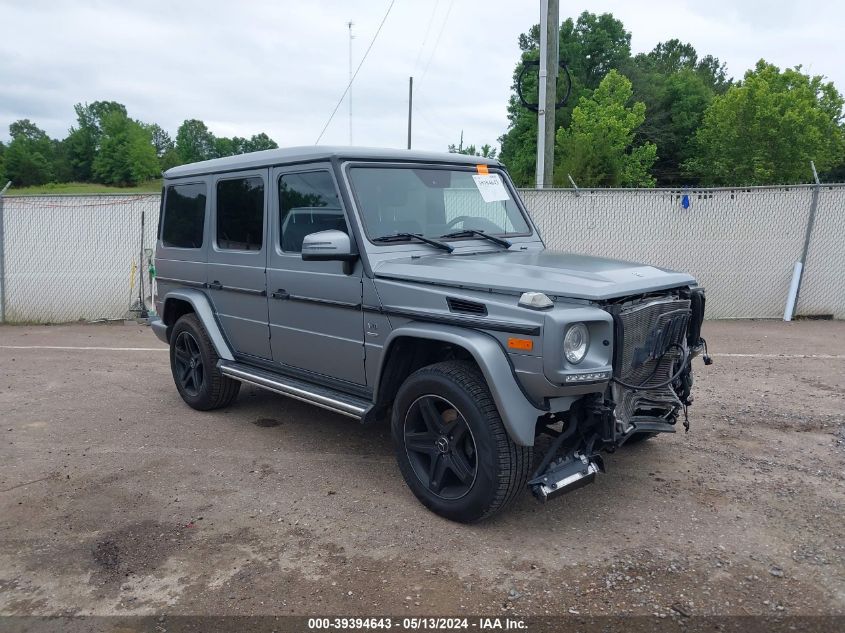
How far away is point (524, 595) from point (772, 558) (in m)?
1.35

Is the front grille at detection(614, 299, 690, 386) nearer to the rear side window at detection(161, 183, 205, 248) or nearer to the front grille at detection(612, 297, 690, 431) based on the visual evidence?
the front grille at detection(612, 297, 690, 431)

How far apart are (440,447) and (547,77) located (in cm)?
1077

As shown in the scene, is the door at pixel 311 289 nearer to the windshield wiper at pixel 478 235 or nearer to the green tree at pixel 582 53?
the windshield wiper at pixel 478 235

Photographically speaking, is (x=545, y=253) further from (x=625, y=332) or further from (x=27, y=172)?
(x=27, y=172)

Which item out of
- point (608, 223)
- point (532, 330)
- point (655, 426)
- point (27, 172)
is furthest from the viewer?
point (27, 172)

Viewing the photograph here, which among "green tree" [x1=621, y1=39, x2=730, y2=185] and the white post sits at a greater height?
"green tree" [x1=621, y1=39, x2=730, y2=185]

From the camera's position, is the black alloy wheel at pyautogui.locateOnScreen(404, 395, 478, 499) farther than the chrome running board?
No

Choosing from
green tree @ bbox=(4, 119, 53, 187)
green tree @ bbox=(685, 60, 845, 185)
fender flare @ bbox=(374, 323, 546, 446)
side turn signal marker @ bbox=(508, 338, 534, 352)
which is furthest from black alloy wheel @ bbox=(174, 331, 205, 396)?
green tree @ bbox=(4, 119, 53, 187)

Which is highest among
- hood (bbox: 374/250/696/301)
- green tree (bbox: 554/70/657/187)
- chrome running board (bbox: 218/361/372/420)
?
green tree (bbox: 554/70/657/187)

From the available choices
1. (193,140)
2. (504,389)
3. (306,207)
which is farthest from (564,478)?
(193,140)

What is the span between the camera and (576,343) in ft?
11.2

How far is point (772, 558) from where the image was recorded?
3.47 m

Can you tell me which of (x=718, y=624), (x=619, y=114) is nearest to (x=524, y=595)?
(x=718, y=624)

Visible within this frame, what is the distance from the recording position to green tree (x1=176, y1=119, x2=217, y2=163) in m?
87.0
